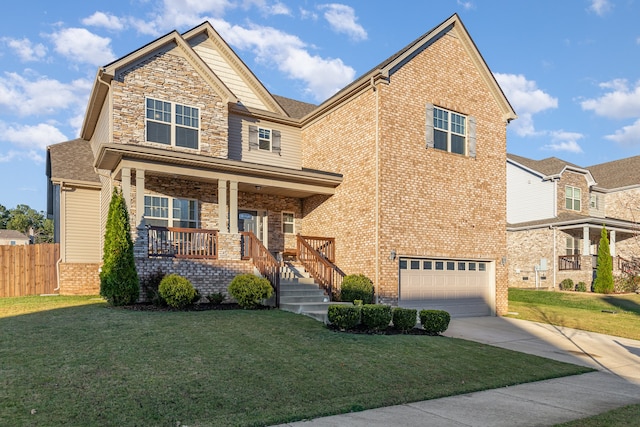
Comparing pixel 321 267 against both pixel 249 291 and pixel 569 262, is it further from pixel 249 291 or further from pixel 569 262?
pixel 569 262

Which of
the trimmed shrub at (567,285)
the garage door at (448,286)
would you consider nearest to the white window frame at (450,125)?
the garage door at (448,286)

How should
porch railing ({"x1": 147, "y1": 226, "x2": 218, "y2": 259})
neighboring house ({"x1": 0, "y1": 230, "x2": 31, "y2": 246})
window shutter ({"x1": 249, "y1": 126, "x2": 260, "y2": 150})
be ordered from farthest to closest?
neighboring house ({"x1": 0, "y1": 230, "x2": 31, "y2": 246}) → window shutter ({"x1": 249, "y1": 126, "x2": 260, "y2": 150}) → porch railing ({"x1": 147, "y1": 226, "x2": 218, "y2": 259})

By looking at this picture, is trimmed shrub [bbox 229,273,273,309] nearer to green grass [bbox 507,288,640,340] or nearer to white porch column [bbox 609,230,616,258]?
green grass [bbox 507,288,640,340]

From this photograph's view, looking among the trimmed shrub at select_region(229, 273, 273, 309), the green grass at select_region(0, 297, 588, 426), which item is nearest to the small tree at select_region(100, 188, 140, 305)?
the green grass at select_region(0, 297, 588, 426)

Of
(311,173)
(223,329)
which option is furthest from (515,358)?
(311,173)

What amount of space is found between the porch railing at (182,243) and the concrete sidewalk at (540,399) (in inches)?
284

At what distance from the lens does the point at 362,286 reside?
14258 mm

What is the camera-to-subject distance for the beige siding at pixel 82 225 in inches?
685

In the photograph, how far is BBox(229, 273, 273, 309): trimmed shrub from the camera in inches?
504

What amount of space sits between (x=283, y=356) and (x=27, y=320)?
5.75m

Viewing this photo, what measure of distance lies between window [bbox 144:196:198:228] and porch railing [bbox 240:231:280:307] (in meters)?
1.93

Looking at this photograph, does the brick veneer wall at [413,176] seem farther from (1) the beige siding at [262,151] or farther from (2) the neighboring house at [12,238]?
(2) the neighboring house at [12,238]

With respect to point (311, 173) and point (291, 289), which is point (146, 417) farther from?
point (311, 173)

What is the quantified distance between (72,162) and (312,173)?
913 centimetres
